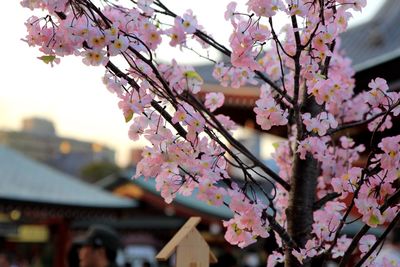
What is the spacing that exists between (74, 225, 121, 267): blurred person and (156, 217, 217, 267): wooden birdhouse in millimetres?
1470

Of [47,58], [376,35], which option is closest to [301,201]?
[47,58]

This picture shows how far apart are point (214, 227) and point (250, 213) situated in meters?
12.1

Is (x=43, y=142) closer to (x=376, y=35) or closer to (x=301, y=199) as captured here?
(x=376, y=35)

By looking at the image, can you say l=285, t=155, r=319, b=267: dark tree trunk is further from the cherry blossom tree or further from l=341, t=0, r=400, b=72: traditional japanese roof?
l=341, t=0, r=400, b=72: traditional japanese roof

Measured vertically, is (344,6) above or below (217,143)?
above

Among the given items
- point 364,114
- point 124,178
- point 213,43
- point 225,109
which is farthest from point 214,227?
point 213,43

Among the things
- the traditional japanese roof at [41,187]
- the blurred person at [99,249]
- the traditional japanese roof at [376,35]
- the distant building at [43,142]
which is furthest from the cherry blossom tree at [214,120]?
the distant building at [43,142]

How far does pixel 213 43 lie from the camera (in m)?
2.13

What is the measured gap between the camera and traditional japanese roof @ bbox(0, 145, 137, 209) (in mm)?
8664

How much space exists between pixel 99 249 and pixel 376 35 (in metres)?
6.22

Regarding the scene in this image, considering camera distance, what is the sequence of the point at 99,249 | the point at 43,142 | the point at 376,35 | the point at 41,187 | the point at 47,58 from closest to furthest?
the point at 47,58 < the point at 99,249 < the point at 376,35 < the point at 41,187 < the point at 43,142

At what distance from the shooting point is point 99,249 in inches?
142

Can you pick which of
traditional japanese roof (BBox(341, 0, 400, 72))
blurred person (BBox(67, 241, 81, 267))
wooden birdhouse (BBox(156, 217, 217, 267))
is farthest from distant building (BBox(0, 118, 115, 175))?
wooden birdhouse (BBox(156, 217, 217, 267))

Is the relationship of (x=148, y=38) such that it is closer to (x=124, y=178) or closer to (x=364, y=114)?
(x=364, y=114)
